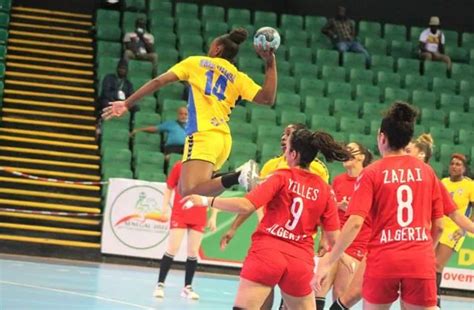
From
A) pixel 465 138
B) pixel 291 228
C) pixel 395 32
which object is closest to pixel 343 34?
pixel 395 32

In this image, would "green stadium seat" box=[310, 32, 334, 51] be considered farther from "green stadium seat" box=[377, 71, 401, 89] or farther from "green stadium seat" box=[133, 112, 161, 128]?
"green stadium seat" box=[133, 112, 161, 128]

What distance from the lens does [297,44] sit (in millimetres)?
22000

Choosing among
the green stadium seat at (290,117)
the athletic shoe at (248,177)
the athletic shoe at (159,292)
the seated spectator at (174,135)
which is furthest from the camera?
the green stadium seat at (290,117)

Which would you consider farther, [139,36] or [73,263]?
[139,36]

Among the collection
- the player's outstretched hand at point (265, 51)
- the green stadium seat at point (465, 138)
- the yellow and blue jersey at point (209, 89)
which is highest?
the green stadium seat at point (465, 138)

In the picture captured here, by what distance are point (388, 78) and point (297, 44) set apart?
2069 mm

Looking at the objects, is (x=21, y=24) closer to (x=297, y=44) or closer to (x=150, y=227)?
(x=297, y=44)

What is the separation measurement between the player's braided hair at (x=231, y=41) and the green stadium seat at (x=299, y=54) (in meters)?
12.5

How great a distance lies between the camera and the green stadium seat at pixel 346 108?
20.1 metres

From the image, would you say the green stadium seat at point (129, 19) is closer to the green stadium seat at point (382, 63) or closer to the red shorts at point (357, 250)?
the green stadium seat at point (382, 63)

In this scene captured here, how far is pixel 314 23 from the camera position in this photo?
22.7 metres

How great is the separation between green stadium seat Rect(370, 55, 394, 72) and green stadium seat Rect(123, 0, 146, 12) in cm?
494

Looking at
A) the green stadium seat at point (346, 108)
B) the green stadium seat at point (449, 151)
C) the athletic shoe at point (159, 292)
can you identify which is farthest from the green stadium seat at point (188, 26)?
the athletic shoe at point (159, 292)

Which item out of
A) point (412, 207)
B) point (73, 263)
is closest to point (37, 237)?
point (73, 263)
